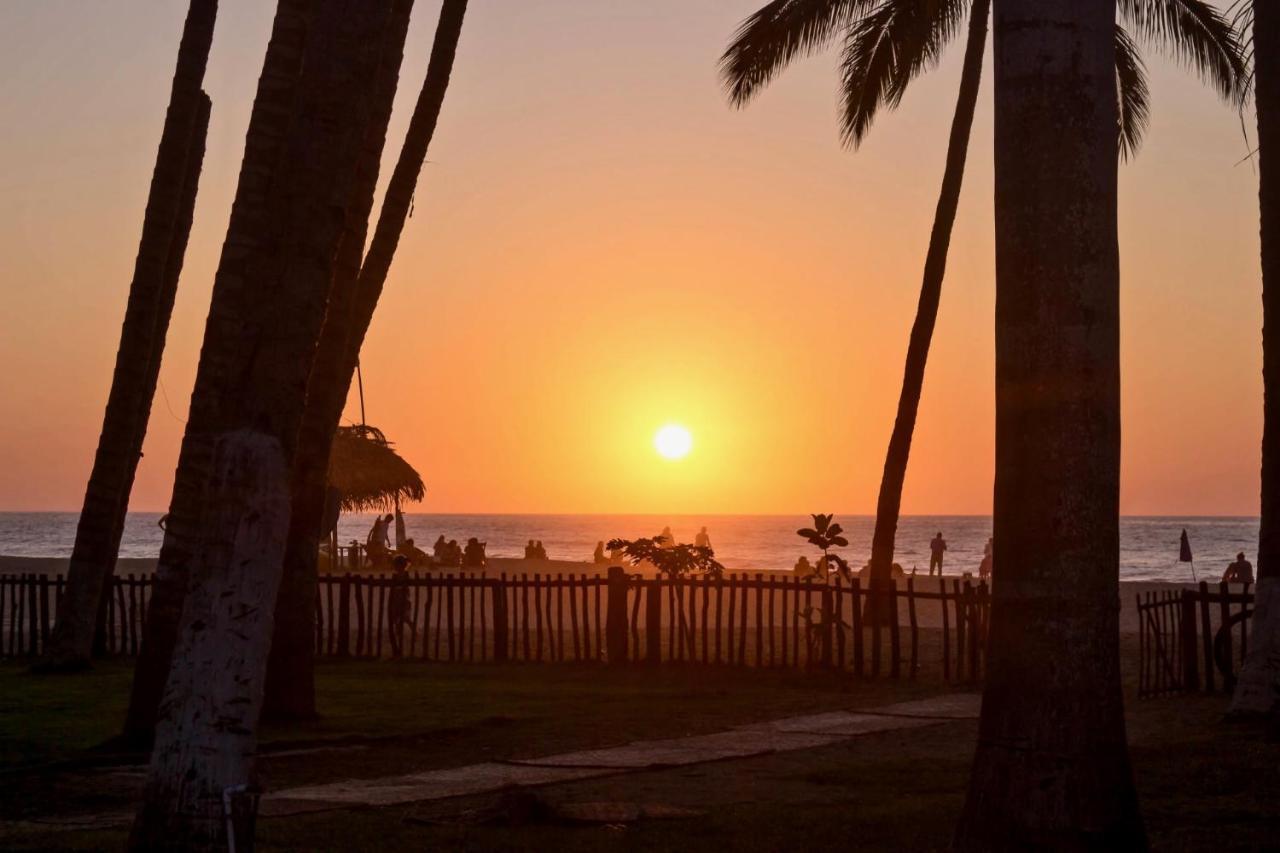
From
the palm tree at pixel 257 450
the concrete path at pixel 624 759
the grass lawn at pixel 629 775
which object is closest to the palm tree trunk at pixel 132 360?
the grass lawn at pixel 629 775

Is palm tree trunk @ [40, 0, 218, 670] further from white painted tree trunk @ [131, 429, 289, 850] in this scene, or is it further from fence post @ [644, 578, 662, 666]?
white painted tree trunk @ [131, 429, 289, 850]

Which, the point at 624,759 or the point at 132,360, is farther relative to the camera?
the point at 132,360

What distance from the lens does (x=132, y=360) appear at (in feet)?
62.9

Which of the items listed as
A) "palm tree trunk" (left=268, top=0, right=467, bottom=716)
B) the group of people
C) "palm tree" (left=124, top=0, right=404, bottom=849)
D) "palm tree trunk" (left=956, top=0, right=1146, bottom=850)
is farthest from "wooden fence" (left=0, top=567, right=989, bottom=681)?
the group of people

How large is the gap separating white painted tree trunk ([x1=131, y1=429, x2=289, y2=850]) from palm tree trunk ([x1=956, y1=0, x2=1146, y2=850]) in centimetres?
351

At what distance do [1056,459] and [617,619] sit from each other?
49.2ft

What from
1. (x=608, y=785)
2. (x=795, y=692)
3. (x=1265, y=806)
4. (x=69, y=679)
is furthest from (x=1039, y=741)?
(x=69, y=679)

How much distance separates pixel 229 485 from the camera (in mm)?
7164

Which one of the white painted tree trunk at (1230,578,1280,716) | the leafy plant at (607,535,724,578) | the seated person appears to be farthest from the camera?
the seated person

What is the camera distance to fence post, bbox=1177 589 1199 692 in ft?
57.5

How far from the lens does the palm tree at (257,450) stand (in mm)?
6961

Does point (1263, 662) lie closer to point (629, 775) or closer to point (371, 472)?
point (629, 775)

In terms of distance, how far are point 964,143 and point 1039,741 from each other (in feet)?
65.5

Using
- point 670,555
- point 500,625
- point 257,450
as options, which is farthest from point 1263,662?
point 500,625
